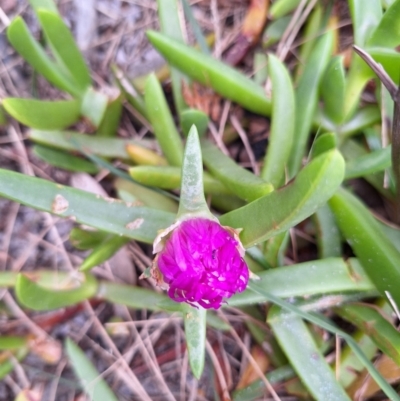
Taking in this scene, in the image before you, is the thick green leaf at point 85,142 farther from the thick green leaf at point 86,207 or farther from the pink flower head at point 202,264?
the pink flower head at point 202,264

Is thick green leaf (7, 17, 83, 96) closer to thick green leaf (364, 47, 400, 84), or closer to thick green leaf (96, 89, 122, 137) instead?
thick green leaf (96, 89, 122, 137)

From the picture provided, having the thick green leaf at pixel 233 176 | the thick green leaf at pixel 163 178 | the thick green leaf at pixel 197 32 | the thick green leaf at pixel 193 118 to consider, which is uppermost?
the thick green leaf at pixel 197 32

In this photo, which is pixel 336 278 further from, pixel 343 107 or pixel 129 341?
pixel 129 341

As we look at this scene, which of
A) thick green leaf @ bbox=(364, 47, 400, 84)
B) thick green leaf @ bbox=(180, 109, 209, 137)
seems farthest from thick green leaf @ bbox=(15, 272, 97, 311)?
thick green leaf @ bbox=(364, 47, 400, 84)

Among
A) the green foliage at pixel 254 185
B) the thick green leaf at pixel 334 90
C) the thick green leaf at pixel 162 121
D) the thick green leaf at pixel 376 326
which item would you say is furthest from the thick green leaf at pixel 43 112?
the thick green leaf at pixel 376 326

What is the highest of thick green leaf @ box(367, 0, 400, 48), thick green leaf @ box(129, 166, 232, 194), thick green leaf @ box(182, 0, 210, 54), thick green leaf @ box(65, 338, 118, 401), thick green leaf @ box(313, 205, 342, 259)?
thick green leaf @ box(367, 0, 400, 48)

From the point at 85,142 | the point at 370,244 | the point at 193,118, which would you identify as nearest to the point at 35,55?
the point at 85,142
